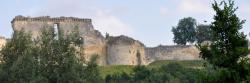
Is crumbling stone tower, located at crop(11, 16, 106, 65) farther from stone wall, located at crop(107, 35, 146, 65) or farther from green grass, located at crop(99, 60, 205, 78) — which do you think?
green grass, located at crop(99, 60, 205, 78)

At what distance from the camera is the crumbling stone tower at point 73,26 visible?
81.4m

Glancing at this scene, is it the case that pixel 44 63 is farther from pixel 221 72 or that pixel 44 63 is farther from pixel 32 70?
pixel 221 72

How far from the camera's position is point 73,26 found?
265ft

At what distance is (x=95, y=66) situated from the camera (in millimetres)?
32906

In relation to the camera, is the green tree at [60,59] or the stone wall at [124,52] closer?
the green tree at [60,59]

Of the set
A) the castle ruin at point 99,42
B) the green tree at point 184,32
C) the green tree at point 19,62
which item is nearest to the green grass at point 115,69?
the castle ruin at point 99,42

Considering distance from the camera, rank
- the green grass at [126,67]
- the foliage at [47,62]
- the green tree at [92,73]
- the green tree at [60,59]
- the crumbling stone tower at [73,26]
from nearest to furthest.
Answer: the green tree at [60,59] → the foliage at [47,62] → the green tree at [92,73] → the green grass at [126,67] → the crumbling stone tower at [73,26]

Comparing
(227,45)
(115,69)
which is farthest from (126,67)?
(227,45)

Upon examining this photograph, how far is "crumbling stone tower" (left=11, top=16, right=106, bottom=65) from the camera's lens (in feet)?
267

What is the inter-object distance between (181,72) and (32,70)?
112 feet

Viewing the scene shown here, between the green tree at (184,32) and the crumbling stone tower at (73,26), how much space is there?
1494 cm

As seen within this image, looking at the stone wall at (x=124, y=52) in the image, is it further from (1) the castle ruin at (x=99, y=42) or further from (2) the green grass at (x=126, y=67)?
(2) the green grass at (x=126, y=67)

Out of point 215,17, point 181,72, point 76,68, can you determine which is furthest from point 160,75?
point 215,17

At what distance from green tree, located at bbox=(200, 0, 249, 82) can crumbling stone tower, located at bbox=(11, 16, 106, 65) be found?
59.5 meters
